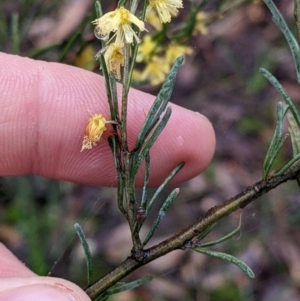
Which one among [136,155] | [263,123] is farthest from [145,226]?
[136,155]

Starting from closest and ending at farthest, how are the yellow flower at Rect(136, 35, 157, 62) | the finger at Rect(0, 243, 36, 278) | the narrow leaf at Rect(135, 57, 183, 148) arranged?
the narrow leaf at Rect(135, 57, 183, 148)
the finger at Rect(0, 243, 36, 278)
the yellow flower at Rect(136, 35, 157, 62)

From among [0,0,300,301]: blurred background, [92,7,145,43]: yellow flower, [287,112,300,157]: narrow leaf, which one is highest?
[92,7,145,43]: yellow flower

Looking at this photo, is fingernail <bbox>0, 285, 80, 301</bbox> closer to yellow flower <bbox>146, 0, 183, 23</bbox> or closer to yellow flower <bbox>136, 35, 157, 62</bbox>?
yellow flower <bbox>146, 0, 183, 23</bbox>

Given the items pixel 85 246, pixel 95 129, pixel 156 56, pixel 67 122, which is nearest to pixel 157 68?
pixel 156 56

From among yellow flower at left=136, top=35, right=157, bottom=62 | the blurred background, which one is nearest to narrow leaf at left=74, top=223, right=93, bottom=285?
yellow flower at left=136, top=35, right=157, bottom=62

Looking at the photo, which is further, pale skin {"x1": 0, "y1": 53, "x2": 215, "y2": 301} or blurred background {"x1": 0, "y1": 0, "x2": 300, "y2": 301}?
blurred background {"x1": 0, "y1": 0, "x2": 300, "y2": 301}

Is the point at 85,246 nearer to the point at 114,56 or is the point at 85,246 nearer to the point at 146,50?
the point at 114,56

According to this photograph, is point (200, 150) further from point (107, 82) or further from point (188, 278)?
point (188, 278)
